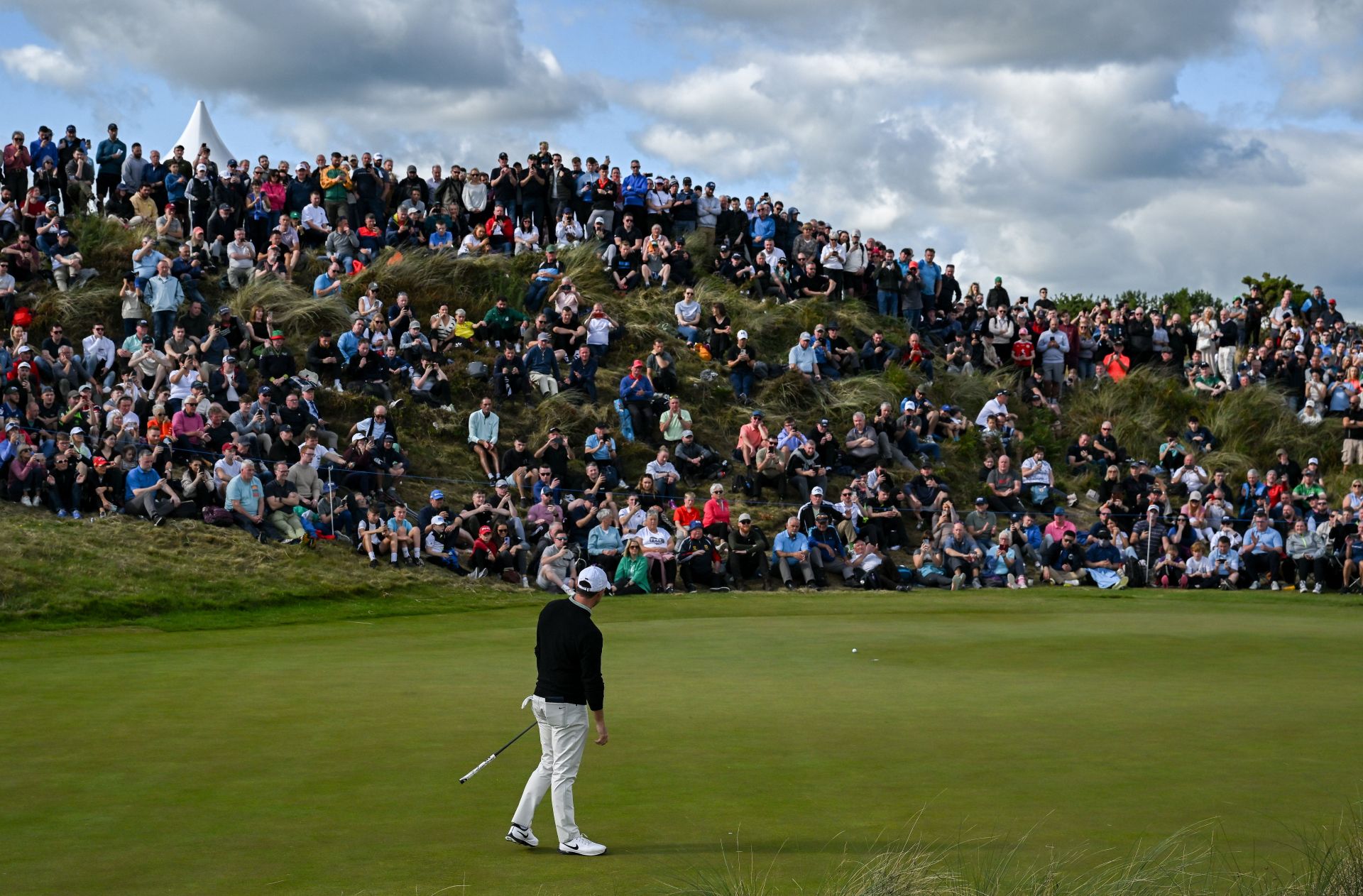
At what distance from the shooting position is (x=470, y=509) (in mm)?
23734

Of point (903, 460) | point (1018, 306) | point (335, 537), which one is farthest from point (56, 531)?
point (1018, 306)

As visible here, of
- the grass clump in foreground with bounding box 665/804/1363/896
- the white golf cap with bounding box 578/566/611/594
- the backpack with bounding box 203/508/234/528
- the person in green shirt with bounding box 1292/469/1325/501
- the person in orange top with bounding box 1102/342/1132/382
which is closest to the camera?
the grass clump in foreground with bounding box 665/804/1363/896

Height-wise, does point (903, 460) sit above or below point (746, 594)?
above

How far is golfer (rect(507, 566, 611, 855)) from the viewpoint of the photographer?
7973 mm

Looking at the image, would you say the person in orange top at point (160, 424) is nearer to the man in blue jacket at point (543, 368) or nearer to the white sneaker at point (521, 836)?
the man in blue jacket at point (543, 368)

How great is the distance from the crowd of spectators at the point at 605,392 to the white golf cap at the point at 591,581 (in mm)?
14659

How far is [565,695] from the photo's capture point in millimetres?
8078

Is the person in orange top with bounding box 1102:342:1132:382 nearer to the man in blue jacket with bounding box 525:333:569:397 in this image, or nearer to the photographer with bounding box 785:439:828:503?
the photographer with bounding box 785:439:828:503

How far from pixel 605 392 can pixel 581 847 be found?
23.8 meters

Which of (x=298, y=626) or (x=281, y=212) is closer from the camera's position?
(x=298, y=626)

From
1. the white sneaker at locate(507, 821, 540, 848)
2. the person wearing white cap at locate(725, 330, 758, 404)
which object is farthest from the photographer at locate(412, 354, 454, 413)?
the white sneaker at locate(507, 821, 540, 848)

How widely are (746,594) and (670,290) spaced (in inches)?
530

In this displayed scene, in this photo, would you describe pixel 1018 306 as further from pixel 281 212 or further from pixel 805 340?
pixel 281 212

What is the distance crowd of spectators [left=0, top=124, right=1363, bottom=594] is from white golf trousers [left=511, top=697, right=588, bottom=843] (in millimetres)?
14728
